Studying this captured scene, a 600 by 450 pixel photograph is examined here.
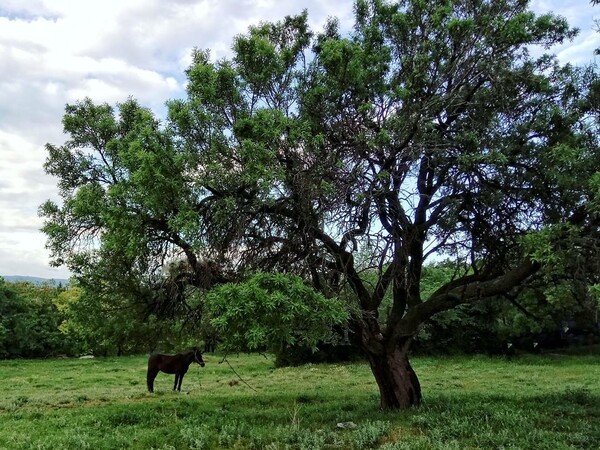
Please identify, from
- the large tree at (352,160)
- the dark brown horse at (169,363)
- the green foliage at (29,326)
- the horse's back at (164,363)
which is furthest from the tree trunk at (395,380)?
the green foliage at (29,326)

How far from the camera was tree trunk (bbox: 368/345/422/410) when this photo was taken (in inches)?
427

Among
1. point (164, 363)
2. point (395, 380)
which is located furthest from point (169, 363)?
point (395, 380)

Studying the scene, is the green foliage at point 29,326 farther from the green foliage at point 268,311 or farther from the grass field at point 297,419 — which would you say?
the green foliage at point 268,311

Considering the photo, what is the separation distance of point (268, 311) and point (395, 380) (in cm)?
552

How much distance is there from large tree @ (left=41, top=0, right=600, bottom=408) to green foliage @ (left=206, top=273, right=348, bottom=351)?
138 centimetres

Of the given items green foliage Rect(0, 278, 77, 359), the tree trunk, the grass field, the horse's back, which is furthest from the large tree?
green foliage Rect(0, 278, 77, 359)

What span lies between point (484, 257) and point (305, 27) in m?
6.40

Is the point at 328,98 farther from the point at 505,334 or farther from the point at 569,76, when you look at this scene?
the point at 505,334

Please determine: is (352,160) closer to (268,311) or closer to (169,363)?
(268,311)

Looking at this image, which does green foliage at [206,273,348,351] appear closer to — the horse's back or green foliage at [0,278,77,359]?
the horse's back

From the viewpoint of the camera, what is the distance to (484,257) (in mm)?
11359

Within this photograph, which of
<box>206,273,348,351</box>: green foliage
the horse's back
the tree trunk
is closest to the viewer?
<box>206,273,348,351</box>: green foliage

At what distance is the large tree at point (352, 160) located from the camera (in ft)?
26.3

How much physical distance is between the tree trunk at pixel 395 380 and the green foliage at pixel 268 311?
4.08 metres
